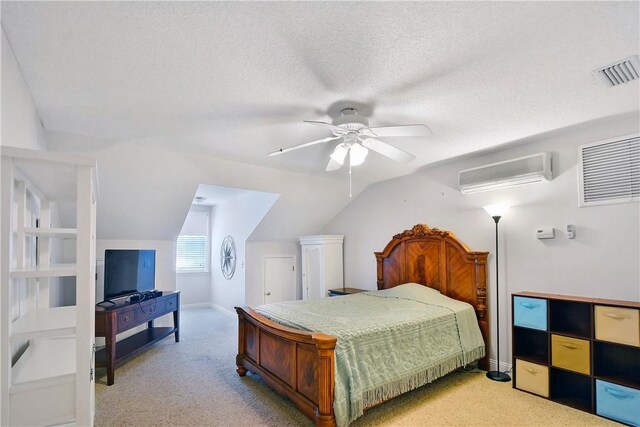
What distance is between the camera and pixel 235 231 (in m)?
6.43

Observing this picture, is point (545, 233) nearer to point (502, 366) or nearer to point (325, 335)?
point (502, 366)

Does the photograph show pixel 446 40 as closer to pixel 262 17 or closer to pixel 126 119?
pixel 262 17

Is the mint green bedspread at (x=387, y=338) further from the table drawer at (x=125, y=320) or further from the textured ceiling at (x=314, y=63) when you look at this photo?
the textured ceiling at (x=314, y=63)

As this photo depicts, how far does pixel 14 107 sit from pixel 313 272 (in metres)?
4.59

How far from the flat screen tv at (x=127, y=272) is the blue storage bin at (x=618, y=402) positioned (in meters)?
4.91

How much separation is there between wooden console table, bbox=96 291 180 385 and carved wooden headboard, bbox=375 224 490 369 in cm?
303

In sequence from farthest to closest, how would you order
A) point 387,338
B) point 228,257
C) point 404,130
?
point 228,257, point 387,338, point 404,130

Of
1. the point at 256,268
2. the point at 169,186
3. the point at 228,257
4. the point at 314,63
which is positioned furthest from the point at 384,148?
the point at 228,257

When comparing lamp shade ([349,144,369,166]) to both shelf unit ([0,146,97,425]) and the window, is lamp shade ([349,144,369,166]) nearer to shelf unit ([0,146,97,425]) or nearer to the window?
shelf unit ([0,146,97,425])

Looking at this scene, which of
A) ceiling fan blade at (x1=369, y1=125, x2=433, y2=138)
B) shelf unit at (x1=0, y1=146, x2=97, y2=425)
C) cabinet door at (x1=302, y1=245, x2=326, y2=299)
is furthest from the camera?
cabinet door at (x1=302, y1=245, x2=326, y2=299)

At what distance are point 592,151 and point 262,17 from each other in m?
3.11

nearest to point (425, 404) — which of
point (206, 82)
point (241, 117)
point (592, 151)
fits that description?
point (592, 151)

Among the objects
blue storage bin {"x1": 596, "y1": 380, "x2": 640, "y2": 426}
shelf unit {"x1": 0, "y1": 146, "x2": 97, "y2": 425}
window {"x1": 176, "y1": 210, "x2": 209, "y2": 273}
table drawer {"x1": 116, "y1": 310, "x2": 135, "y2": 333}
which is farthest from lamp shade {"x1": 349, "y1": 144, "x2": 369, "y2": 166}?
window {"x1": 176, "y1": 210, "x2": 209, "y2": 273}

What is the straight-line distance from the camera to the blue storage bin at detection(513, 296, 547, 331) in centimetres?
308
